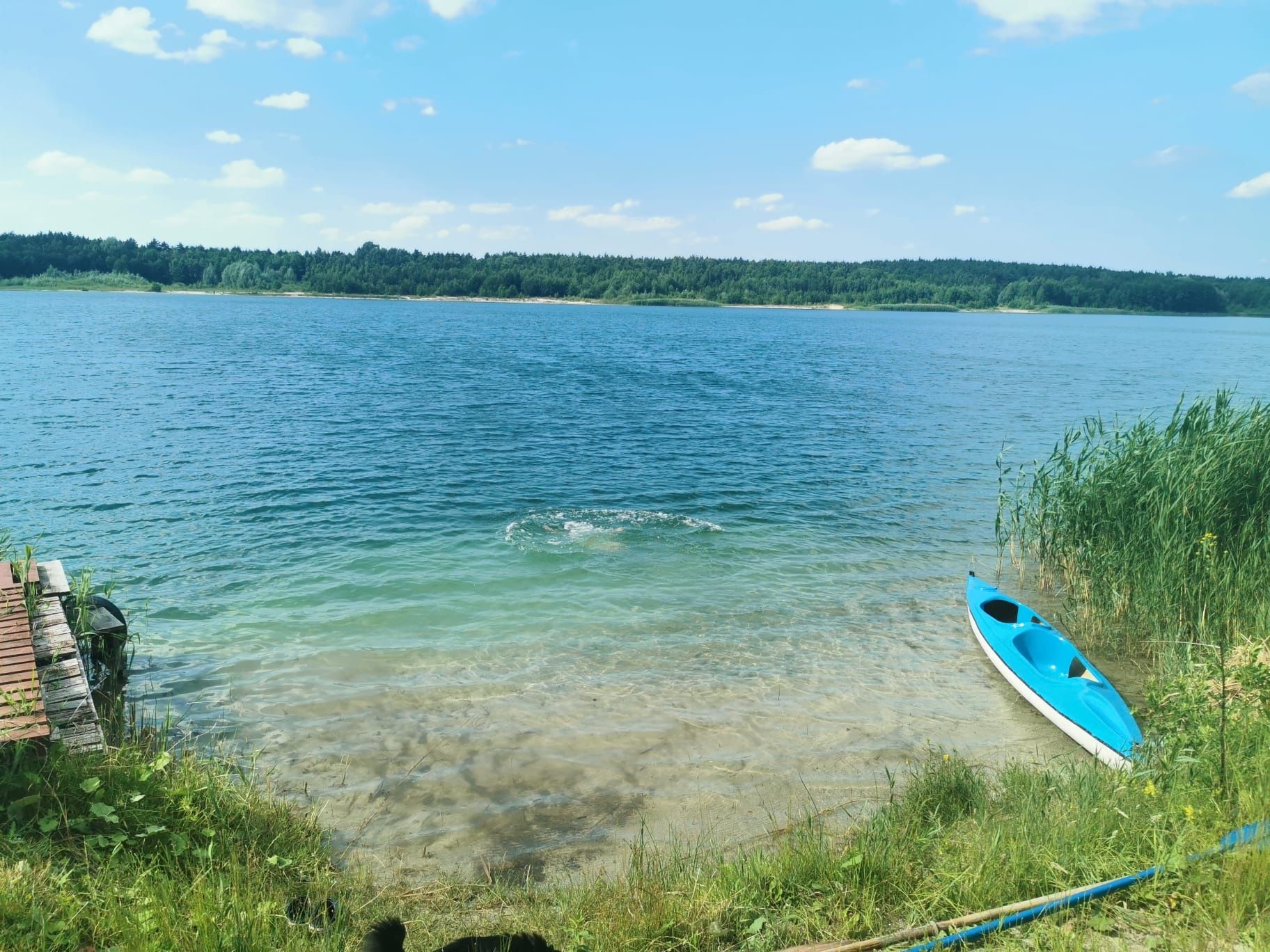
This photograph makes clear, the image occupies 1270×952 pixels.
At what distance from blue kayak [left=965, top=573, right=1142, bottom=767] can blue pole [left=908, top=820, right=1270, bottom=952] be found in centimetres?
311

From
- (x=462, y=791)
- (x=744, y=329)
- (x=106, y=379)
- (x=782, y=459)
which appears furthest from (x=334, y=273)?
(x=462, y=791)

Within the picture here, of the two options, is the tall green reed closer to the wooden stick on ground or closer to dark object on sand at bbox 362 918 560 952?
the wooden stick on ground

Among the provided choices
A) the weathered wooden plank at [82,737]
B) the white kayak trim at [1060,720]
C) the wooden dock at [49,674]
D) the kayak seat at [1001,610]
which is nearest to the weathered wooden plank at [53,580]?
the wooden dock at [49,674]

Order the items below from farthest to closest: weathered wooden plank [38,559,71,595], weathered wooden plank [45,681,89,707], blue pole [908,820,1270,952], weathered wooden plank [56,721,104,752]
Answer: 1. weathered wooden plank [38,559,71,595]
2. weathered wooden plank [45,681,89,707]
3. weathered wooden plank [56,721,104,752]
4. blue pole [908,820,1270,952]

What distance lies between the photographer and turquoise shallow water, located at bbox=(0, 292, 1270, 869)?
8.39 meters

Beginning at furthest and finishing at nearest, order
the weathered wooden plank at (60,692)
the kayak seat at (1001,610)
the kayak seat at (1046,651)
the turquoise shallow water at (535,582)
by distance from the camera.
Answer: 1. the kayak seat at (1001,610)
2. the kayak seat at (1046,651)
3. the turquoise shallow water at (535,582)
4. the weathered wooden plank at (60,692)

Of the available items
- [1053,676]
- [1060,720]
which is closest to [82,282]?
[1053,676]

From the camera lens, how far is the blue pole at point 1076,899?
13.5ft

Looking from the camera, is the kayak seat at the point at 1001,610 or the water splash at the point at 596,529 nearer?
the kayak seat at the point at 1001,610

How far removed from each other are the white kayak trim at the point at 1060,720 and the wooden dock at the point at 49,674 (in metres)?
9.27

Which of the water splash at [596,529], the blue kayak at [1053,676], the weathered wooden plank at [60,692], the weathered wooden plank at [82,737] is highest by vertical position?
the weathered wooden plank at [60,692]

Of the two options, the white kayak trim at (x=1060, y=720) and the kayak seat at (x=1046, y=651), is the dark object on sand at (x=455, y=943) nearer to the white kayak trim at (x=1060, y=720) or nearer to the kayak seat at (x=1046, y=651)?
the white kayak trim at (x=1060, y=720)

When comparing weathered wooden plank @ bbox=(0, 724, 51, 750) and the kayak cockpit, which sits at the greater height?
weathered wooden plank @ bbox=(0, 724, 51, 750)


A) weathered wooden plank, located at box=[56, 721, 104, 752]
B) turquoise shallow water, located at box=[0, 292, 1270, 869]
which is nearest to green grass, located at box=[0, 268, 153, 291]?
turquoise shallow water, located at box=[0, 292, 1270, 869]
